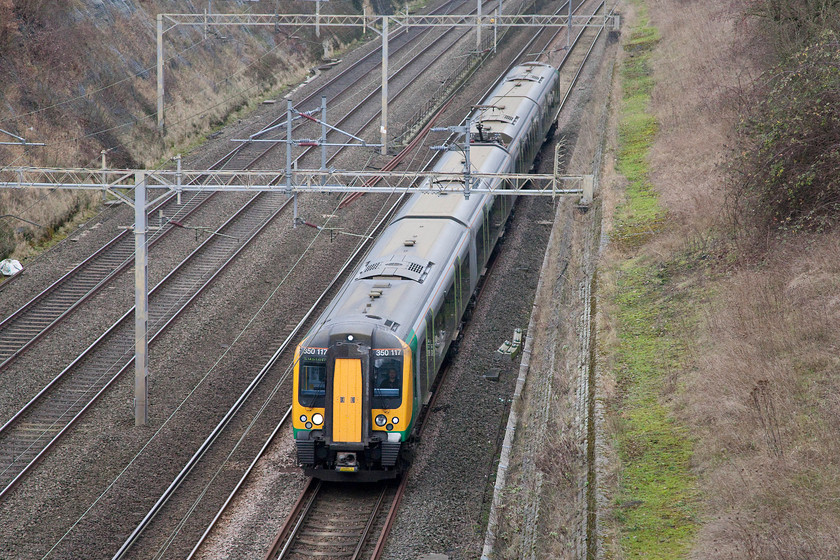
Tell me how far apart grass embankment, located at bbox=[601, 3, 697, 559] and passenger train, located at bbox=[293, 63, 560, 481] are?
3.68 meters

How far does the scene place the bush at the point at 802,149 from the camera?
57.5ft

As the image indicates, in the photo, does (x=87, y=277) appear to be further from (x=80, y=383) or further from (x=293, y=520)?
(x=293, y=520)

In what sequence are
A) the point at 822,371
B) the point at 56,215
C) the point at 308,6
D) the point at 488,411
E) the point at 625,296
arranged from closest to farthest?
1. the point at 822,371
2. the point at 488,411
3. the point at 625,296
4. the point at 56,215
5. the point at 308,6

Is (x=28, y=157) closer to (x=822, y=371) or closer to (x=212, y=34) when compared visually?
(x=212, y=34)

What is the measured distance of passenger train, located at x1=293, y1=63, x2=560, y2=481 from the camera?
15.8 meters

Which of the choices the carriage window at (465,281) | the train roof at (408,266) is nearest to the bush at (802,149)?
the carriage window at (465,281)

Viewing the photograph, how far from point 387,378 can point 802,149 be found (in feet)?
32.3

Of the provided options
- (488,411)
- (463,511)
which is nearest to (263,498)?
(463,511)

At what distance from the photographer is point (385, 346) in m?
16.0

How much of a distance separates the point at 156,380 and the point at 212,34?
28030mm

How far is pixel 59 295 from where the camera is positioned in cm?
2441

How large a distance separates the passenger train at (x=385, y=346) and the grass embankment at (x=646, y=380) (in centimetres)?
368

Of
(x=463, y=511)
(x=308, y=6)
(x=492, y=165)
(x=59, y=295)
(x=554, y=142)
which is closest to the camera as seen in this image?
(x=463, y=511)

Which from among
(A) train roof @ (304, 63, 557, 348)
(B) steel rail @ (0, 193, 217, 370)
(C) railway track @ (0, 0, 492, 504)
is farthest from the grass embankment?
(B) steel rail @ (0, 193, 217, 370)
